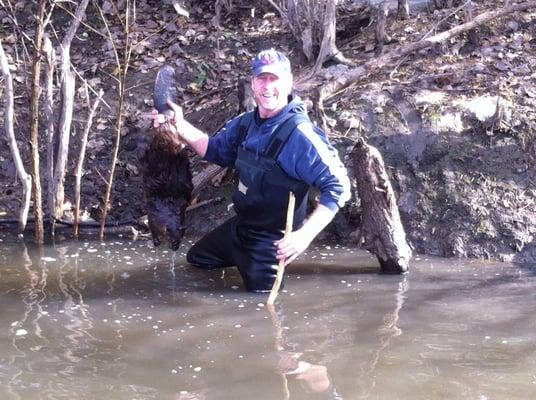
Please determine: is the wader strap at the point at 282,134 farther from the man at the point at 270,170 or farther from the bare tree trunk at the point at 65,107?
the bare tree trunk at the point at 65,107

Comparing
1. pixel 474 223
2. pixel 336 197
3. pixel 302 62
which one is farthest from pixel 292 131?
pixel 302 62

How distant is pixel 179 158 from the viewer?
5.54m

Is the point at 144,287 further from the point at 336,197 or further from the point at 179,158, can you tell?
the point at 336,197

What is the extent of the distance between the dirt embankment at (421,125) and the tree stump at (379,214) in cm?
60

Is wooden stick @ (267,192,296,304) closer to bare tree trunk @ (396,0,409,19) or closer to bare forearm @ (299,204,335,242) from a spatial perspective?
bare forearm @ (299,204,335,242)

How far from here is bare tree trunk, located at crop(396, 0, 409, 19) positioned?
27.4ft

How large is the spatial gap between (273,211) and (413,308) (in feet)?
3.62

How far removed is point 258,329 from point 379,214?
5.21ft

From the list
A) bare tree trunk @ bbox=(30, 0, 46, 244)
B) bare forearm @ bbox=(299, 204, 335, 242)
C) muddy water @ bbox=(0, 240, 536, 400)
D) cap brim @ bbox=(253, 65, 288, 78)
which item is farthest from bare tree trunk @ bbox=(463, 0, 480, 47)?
bare tree trunk @ bbox=(30, 0, 46, 244)

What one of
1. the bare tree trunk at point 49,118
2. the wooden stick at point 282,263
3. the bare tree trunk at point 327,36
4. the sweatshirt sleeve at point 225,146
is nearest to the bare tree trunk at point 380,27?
the bare tree trunk at point 327,36

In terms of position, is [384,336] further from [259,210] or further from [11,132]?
[11,132]

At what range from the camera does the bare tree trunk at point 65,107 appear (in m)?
6.26

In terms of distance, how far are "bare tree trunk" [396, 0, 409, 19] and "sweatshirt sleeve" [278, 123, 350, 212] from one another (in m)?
3.91

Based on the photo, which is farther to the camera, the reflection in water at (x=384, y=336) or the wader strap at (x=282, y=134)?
the wader strap at (x=282, y=134)
